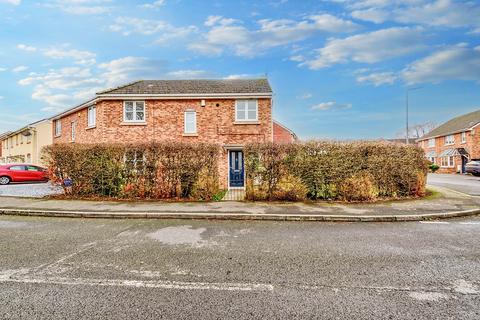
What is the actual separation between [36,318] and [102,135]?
672 inches

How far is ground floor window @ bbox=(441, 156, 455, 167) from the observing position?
128 feet

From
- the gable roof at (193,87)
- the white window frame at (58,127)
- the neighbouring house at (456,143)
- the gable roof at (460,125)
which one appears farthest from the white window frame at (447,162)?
the white window frame at (58,127)

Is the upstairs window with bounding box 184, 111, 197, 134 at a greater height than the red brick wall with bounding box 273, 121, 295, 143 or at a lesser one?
lesser

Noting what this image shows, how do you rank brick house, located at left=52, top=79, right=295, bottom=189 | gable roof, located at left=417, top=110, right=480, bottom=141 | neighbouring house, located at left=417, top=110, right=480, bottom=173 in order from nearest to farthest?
brick house, located at left=52, top=79, right=295, bottom=189 → neighbouring house, located at left=417, top=110, right=480, bottom=173 → gable roof, located at left=417, top=110, right=480, bottom=141

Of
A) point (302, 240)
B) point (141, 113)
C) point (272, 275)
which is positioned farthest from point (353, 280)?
point (141, 113)

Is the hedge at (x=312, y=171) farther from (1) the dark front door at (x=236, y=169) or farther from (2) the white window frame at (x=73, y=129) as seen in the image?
(2) the white window frame at (x=73, y=129)

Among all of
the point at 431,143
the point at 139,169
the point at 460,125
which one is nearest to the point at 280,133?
the point at 139,169

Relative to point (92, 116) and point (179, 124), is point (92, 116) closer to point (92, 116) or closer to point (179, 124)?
point (92, 116)

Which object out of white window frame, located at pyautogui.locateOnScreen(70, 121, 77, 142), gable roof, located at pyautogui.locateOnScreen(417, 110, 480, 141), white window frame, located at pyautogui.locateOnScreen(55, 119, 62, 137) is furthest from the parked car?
white window frame, located at pyautogui.locateOnScreen(55, 119, 62, 137)

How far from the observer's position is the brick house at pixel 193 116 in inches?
698

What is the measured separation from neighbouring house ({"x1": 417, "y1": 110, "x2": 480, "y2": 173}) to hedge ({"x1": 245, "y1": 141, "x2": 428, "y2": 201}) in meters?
30.9

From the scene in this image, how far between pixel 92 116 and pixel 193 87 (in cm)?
796

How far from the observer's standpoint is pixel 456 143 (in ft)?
133

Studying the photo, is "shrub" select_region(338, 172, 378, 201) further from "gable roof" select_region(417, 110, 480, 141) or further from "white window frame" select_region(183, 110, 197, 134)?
"gable roof" select_region(417, 110, 480, 141)
